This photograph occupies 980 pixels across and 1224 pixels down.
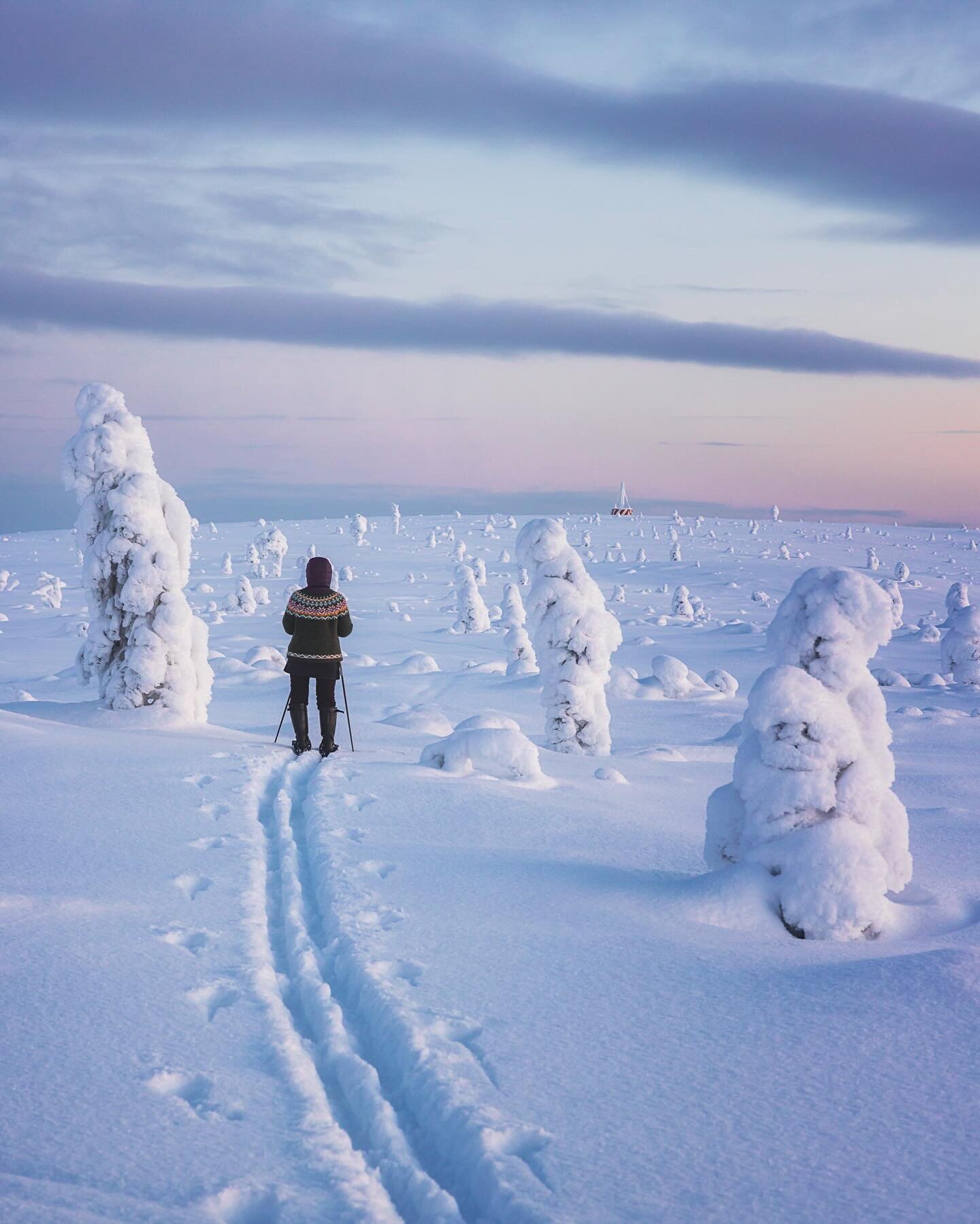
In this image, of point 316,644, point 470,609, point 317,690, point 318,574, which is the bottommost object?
A: point 470,609

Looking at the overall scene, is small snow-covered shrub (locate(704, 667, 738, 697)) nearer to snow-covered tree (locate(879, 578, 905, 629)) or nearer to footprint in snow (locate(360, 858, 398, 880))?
snow-covered tree (locate(879, 578, 905, 629))

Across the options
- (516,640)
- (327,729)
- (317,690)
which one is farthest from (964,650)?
(317,690)

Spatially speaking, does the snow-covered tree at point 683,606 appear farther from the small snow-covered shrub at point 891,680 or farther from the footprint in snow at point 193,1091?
the footprint in snow at point 193,1091

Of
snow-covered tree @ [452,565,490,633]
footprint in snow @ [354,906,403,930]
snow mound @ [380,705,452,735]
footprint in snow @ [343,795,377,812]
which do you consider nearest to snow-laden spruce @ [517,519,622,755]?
snow mound @ [380,705,452,735]

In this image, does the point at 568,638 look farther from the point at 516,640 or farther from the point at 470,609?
the point at 470,609

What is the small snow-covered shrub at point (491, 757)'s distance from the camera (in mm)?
10547

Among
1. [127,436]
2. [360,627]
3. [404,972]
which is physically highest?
[127,436]

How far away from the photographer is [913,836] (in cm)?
1080

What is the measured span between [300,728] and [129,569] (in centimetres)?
528

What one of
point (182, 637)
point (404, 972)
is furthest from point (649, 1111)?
point (182, 637)

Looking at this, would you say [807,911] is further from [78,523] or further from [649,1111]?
[78,523]

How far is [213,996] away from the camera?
4832 mm

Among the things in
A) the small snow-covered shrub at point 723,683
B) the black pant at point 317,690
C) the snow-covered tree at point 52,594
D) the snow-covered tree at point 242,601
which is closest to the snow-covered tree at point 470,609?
the snow-covered tree at point 242,601

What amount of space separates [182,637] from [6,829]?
23.7 ft
